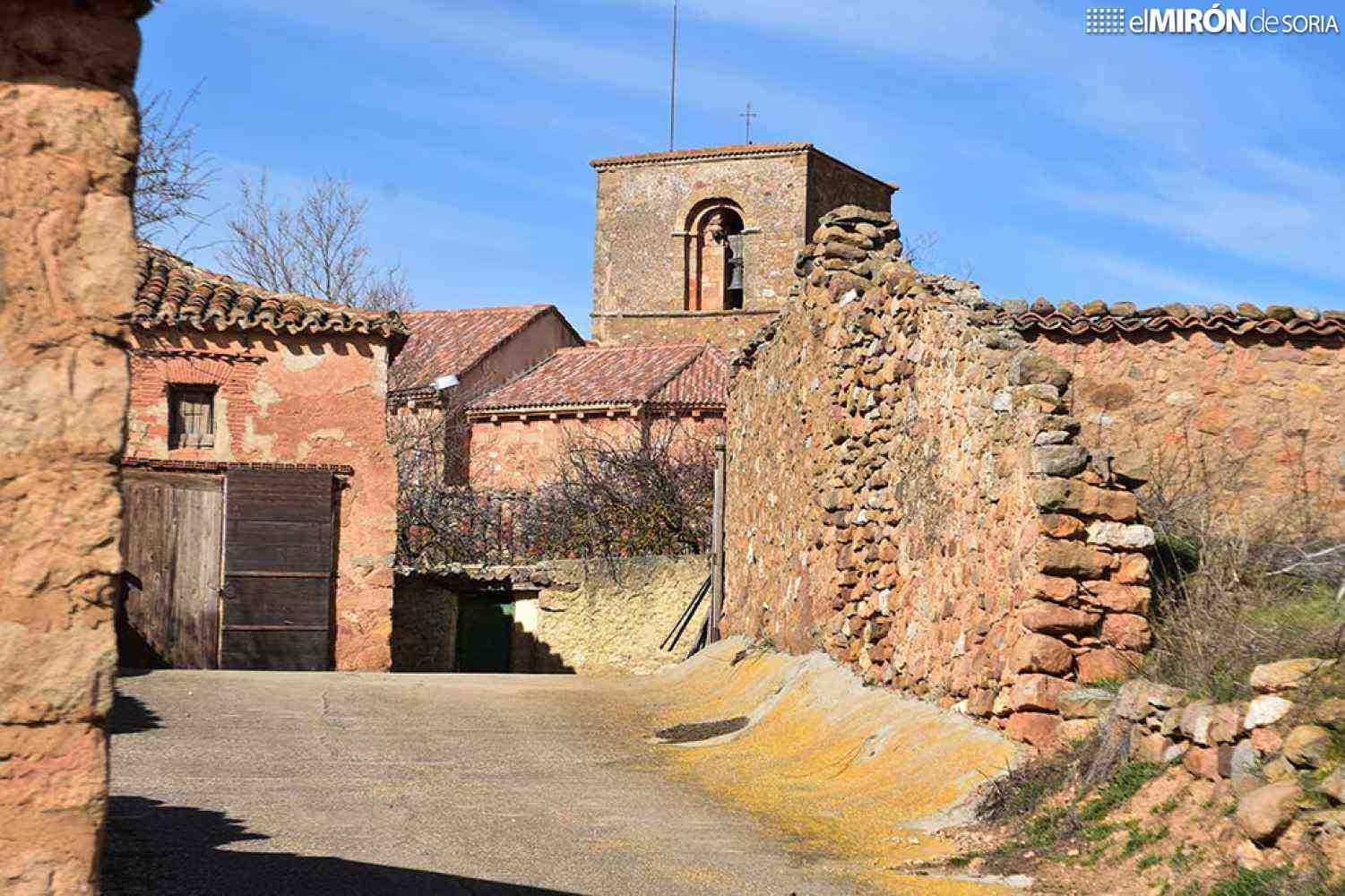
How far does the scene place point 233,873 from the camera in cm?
639

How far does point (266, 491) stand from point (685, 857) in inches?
468

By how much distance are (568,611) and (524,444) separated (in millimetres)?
10978

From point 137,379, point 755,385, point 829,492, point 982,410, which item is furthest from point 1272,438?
point 137,379

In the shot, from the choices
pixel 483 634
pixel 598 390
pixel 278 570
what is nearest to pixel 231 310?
pixel 278 570

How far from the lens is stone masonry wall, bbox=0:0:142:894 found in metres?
3.49

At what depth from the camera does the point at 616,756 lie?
10891 mm

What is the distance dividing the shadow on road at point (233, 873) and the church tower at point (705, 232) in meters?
35.1

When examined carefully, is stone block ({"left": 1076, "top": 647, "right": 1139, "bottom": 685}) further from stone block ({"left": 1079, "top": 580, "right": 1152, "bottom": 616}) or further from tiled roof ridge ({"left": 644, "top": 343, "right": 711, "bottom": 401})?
tiled roof ridge ({"left": 644, "top": 343, "right": 711, "bottom": 401})

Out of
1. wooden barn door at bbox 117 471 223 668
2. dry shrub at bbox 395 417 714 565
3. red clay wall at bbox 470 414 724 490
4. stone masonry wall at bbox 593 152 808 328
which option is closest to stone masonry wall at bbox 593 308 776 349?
stone masonry wall at bbox 593 152 808 328

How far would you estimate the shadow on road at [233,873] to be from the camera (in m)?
6.09

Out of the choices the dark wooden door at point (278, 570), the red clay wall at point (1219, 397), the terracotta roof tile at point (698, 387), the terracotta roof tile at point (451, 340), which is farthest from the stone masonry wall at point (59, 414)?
the terracotta roof tile at point (451, 340)

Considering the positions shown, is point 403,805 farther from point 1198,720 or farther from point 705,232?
point 705,232

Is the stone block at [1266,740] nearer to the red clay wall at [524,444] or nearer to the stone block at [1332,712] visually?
the stone block at [1332,712]

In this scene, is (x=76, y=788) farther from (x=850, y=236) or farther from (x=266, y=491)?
(x=266, y=491)
